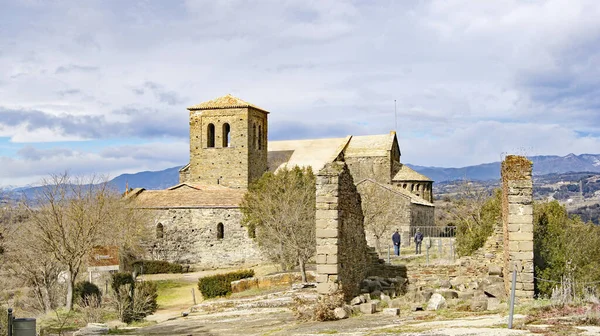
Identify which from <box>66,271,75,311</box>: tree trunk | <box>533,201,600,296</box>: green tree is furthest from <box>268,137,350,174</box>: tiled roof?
<box>533,201,600,296</box>: green tree

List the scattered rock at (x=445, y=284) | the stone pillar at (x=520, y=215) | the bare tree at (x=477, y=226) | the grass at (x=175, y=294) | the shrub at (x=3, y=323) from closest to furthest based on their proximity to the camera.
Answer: the shrub at (x=3, y=323) → the stone pillar at (x=520, y=215) → the scattered rock at (x=445, y=284) → the bare tree at (x=477, y=226) → the grass at (x=175, y=294)

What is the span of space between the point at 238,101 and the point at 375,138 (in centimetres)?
1224

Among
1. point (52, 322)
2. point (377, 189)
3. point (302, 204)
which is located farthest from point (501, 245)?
point (377, 189)

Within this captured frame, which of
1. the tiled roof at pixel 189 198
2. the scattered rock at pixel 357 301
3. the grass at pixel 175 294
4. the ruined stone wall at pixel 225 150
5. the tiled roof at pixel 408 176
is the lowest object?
the grass at pixel 175 294

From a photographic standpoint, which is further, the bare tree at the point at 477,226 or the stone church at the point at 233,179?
the stone church at the point at 233,179

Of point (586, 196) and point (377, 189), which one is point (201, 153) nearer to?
point (377, 189)

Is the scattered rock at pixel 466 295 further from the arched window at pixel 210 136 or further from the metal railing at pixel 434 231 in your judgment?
the arched window at pixel 210 136

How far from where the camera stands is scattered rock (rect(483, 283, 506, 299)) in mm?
16859

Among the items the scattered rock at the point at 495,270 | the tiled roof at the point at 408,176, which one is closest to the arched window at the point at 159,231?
the tiled roof at the point at 408,176

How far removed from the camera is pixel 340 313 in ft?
50.0

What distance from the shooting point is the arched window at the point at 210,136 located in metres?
59.5

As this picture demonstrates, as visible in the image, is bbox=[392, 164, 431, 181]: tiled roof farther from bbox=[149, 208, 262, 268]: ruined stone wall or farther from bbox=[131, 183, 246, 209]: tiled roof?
bbox=[149, 208, 262, 268]: ruined stone wall

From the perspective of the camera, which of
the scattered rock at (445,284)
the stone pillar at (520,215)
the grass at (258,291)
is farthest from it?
the grass at (258,291)

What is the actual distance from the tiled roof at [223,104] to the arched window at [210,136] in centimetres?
169
